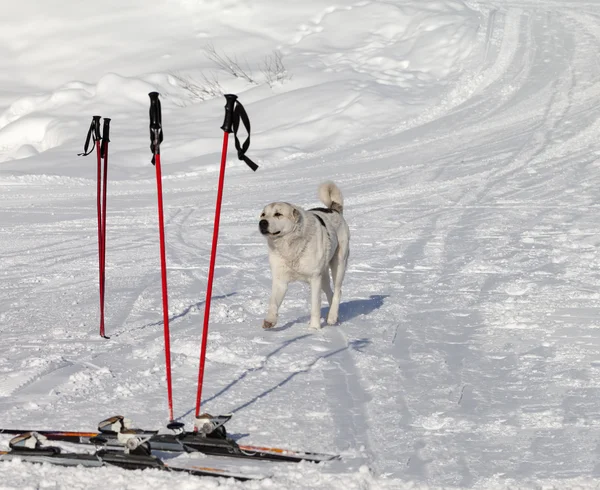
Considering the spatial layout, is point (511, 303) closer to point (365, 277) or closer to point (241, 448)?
point (365, 277)

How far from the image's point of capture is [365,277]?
31.8 ft

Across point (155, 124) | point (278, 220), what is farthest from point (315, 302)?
point (155, 124)

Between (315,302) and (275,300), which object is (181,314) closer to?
(275,300)

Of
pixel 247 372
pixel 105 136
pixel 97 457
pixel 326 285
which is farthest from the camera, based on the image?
pixel 326 285

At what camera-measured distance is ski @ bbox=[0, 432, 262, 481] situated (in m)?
4.32

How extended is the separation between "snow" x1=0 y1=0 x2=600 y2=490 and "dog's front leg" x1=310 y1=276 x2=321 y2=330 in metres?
0.10

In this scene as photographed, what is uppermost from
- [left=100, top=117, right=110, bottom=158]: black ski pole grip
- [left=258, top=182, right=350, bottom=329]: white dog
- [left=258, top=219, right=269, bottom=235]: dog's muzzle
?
[left=100, top=117, right=110, bottom=158]: black ski pole grip

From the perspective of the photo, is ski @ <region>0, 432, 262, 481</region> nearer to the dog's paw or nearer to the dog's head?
the dog's head

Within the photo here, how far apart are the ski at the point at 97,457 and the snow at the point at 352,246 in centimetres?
8

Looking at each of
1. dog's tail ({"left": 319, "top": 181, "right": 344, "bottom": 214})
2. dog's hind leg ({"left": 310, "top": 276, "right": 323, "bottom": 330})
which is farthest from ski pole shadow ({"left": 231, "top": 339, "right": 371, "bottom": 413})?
dog's tail ({"left": 319, "top": 181, "right": 344, "bottom": 214})

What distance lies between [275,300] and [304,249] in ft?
1.61

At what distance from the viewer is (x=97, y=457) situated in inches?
172

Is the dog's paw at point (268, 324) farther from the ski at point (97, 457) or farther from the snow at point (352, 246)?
the ski at point (97, 457)

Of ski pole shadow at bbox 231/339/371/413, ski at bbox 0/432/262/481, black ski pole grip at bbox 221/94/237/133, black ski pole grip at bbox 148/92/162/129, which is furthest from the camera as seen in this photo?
ski pole shadow at bbox 231/339/371/413
